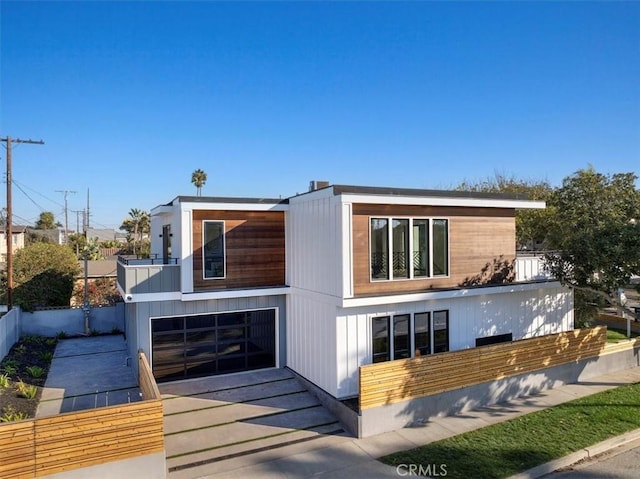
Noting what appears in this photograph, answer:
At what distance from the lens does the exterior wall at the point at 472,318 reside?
10.4 metres

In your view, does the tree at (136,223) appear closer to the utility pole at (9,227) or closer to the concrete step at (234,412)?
the utility pole at (9,227)

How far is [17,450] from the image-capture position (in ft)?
21.6

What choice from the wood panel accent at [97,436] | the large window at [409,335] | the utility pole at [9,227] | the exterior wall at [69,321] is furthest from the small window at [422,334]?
the utility pole at [9,227]

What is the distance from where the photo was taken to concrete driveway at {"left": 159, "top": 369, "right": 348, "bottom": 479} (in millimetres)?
8422

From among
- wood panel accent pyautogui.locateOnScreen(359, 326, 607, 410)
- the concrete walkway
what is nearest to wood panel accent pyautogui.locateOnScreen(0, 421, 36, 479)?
the concrete walkway

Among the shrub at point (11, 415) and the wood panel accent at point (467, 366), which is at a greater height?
the wood panel accent at point (467, 366)

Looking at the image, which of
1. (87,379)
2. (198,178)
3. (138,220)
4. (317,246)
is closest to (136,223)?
(138,220)

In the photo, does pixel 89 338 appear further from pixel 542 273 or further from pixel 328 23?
pixel 542 273

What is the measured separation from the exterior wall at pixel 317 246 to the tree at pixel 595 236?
271 inches

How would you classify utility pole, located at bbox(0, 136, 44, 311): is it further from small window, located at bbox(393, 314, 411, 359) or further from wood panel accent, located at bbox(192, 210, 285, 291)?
small window, located at bbox(393, 314, 411, 359)

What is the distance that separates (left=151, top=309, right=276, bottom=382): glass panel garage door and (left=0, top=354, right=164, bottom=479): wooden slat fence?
454cm

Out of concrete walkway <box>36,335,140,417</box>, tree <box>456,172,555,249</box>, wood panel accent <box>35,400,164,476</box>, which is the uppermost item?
tree <box>456,172,555,249</box>

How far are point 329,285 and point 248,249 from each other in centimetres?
301

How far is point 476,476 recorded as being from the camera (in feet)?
25.0
